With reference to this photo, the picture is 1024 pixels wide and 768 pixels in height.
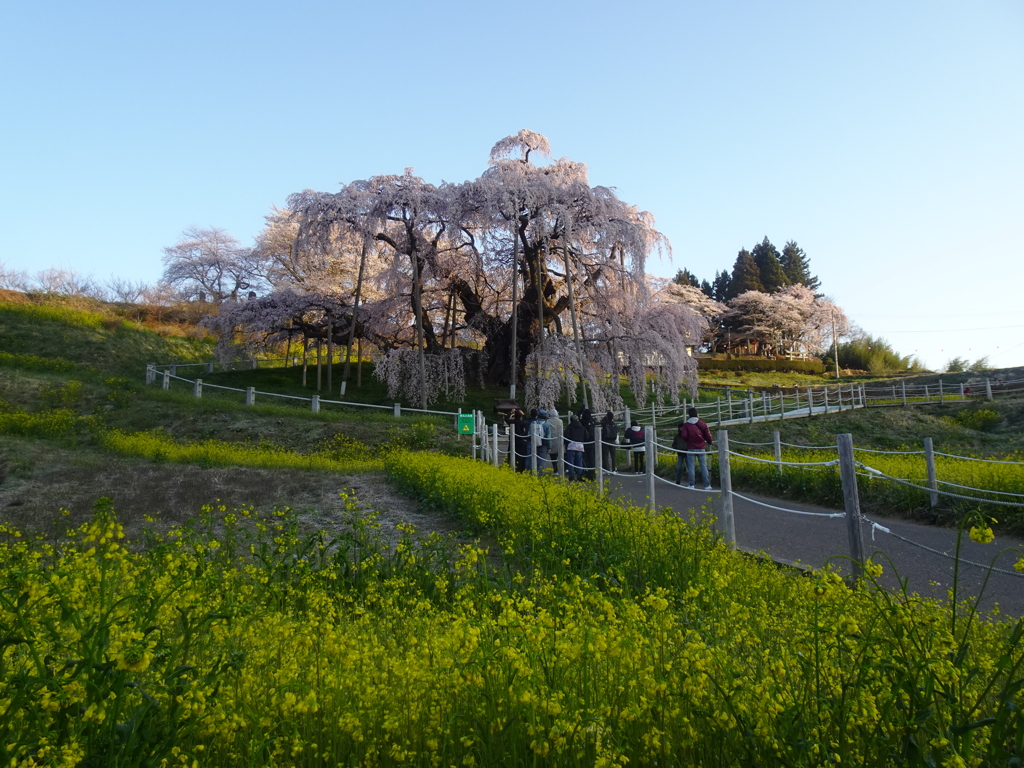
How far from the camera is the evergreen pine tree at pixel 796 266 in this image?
70.7 meters

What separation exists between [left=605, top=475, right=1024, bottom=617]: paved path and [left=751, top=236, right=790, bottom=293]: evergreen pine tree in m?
63.3

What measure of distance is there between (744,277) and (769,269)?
3.57m

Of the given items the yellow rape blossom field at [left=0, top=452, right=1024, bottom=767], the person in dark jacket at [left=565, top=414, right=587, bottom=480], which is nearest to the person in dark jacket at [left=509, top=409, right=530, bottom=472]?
the person in dark jacket at [left=565, top=414, right=587, bottom=480]

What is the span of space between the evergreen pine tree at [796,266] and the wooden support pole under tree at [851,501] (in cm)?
7089

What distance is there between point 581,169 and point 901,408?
66.3ft

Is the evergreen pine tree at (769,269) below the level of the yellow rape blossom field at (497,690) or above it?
above

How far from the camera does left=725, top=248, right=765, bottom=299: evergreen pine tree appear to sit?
6781 cm

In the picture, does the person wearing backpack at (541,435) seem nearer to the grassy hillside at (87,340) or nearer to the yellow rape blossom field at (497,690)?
the yellow rape blossom field at (497,690)

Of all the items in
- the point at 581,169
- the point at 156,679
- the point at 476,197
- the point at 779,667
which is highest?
the point at 581,169

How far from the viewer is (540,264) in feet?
91.4

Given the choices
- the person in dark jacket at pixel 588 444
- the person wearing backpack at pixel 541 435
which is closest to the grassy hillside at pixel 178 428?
the person wearing backpack at pixel 541 435

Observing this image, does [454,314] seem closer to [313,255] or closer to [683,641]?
[313,255]

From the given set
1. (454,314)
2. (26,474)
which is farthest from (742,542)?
(454,314)

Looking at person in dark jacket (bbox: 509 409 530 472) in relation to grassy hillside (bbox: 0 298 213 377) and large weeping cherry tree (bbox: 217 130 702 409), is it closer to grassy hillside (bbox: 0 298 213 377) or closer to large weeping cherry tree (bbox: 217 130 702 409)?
large weeping cherry tree (bbox: 217 130 702 409)
